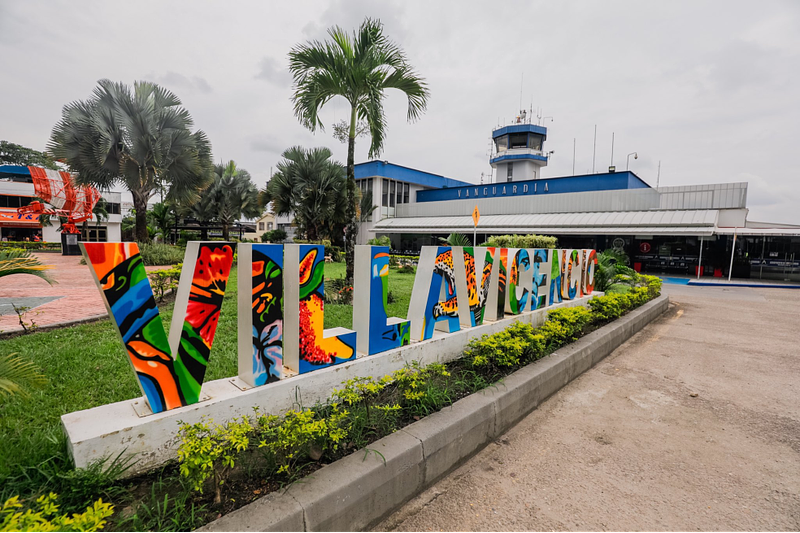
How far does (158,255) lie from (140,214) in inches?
74.1

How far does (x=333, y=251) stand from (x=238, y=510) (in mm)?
18463

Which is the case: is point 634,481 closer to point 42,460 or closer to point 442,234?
point 42,460

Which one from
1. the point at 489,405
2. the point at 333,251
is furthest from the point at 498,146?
the point at 489,405

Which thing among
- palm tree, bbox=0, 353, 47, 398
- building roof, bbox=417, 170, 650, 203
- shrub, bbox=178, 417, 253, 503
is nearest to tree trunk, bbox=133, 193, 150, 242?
palm tree, bbox=0, 353, 47, 398

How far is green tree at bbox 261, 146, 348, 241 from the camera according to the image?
19.8m

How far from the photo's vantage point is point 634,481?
257cm

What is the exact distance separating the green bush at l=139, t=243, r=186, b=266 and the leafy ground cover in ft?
41.8

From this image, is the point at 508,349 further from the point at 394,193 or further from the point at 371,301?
the point at 394,193

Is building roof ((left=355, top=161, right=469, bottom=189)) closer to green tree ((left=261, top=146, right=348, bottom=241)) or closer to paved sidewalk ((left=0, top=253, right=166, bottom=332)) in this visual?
green tree ((left=261, top=146, right=348, bottom=241))

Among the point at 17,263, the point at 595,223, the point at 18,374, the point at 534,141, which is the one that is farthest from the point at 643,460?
the point at 534,141

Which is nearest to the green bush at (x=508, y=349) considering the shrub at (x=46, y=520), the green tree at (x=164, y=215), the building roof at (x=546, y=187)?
the shrub at (x=46, y=520)

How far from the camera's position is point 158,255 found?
16.1 meters

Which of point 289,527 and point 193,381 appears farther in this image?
point 193,381

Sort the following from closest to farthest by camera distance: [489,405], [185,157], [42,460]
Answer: [42,460]
[489,405]
[185,157]
